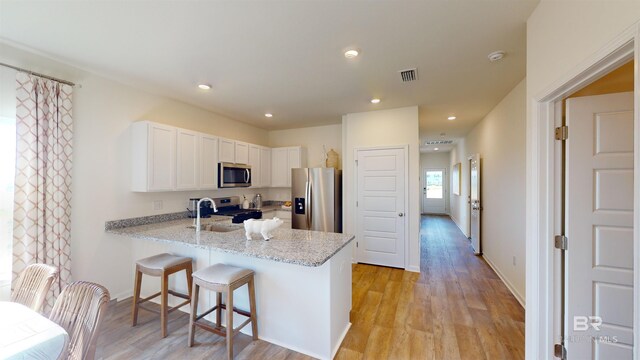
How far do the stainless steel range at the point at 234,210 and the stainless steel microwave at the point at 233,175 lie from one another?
1.29 ft

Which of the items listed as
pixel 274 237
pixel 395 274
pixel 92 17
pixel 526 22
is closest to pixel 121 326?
pixel 274 237

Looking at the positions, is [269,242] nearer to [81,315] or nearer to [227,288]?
[227,288]

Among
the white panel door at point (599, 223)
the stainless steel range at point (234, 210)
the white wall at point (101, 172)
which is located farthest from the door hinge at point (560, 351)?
the white wall at point (101, 172)

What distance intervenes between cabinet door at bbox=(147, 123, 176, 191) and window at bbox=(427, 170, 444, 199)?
370 inches

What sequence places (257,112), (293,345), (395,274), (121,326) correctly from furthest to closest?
(257,112), (395,274), (121,326), (293,345)

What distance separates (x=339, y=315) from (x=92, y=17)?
305 centimetres

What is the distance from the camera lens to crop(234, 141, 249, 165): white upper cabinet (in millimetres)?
4402

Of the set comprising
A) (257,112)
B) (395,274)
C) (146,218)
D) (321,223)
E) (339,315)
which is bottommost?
(395,274)

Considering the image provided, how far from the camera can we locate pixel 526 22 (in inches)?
72.0

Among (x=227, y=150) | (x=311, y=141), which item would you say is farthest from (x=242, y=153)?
(x=311, y=141)

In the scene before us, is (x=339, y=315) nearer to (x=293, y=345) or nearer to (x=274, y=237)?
(x=293, y=345)

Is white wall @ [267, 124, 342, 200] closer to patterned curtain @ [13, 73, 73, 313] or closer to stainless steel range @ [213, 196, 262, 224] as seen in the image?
stainless steel range @ [213, 196, 262, 224]

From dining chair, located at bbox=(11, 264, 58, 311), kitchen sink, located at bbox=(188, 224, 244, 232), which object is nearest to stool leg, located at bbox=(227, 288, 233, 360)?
dining chair, located at bbox=(11, 264, 58, 311)

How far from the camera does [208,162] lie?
149 inches
